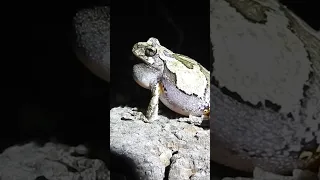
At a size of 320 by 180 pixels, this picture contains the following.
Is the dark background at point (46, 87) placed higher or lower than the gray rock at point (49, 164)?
higher

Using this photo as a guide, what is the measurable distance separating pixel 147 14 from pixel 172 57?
17cm

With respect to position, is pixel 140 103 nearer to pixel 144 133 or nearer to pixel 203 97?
pixel 144 133

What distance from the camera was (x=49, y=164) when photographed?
175 cm

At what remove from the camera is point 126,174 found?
1.67m

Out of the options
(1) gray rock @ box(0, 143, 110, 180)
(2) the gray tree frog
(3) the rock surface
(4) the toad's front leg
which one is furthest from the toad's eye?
(1) gray rock @ box(0, 143, 110, 180)

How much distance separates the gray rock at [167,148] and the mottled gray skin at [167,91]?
0.16ft

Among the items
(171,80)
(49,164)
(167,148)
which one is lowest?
(49,164)

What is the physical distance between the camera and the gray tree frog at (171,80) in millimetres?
1628

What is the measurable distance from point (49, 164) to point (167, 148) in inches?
17.8

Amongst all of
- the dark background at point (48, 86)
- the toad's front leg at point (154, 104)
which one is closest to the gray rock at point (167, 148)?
the toad's front leg at point (154, 104)

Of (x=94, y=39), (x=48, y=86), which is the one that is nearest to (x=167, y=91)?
(x=94, y=39)

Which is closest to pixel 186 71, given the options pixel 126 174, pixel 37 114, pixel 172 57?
pixel 172 57

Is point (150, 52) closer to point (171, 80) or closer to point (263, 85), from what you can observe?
point (171, 80)

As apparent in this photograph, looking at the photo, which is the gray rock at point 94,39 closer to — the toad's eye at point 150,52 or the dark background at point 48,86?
the dark background at point 48,86
